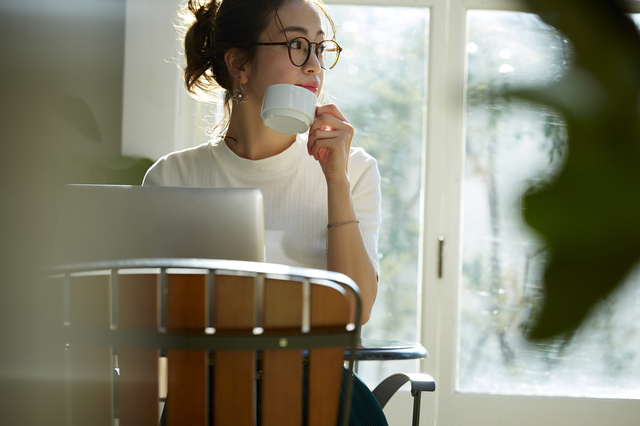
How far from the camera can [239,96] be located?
166 centimetres

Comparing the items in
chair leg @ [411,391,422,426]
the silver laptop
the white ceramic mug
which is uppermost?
the white ceramic mug

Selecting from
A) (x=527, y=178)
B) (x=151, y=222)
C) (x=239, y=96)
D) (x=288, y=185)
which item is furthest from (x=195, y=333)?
(x=239, y=96)

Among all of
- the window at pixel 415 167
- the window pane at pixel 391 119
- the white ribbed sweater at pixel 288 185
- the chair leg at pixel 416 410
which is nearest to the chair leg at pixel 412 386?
the chair leg at pixel 416 410

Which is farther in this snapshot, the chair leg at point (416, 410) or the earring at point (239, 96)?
the earring at point (239, 96)

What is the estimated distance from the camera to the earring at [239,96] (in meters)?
1.64

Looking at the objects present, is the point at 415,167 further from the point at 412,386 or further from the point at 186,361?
the point at 186,361

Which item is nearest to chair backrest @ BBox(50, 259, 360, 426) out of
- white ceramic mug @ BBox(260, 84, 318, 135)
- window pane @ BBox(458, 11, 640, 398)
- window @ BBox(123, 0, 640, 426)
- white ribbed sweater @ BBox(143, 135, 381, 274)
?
window pane @ BBox(458, 11, 640, 398)

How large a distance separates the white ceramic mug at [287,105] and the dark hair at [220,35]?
0.38 meters

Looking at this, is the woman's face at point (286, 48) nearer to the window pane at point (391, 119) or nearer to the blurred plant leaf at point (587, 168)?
the window pane at point (391, 119)

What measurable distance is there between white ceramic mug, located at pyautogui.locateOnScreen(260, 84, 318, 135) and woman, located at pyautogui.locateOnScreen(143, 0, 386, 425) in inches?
4.5

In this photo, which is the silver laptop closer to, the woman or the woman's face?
the woman

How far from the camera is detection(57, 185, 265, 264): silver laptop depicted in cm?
77

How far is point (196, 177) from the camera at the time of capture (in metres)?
1.59

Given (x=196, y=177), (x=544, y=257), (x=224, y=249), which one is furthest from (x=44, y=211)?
(x=544, y=257)
